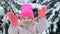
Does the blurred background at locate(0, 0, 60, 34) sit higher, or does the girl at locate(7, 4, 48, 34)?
the girl at locate(7, 4, 48, 34)

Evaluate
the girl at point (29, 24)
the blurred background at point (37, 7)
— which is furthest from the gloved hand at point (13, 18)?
the blurred background at point (37, 7)

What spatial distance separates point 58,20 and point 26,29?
5.06 feet

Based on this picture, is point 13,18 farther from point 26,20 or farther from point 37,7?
point 37,7

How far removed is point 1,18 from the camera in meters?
4.88

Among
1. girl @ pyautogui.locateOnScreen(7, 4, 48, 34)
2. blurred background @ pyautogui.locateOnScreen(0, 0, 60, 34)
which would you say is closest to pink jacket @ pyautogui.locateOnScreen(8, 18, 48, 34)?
girl @ pyautogui.locateOnScreen(7, 4, 48, 34)

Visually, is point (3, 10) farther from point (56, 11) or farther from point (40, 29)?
point (40, 29)

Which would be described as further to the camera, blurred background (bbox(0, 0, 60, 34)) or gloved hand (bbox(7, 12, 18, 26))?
blurred background (bbox(0, 0, 60, 34))

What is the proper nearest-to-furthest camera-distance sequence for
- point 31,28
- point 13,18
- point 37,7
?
point 13,18, point 31,28, point 37,7

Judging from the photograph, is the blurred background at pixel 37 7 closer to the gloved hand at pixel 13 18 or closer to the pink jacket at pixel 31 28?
the pink jacket at pixel 31 28

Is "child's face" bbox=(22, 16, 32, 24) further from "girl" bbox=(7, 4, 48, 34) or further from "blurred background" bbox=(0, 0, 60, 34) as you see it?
"blurred background" bbox=(0, 0, 60, 34)

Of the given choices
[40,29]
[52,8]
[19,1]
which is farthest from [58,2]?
[40,29]

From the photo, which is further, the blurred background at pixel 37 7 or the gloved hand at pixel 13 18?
the blurred background at pixel 37 7

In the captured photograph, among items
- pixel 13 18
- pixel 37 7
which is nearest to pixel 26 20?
pixel 13 18

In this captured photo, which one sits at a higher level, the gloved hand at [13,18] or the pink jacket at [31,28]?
the gloved hand at [13,18]
